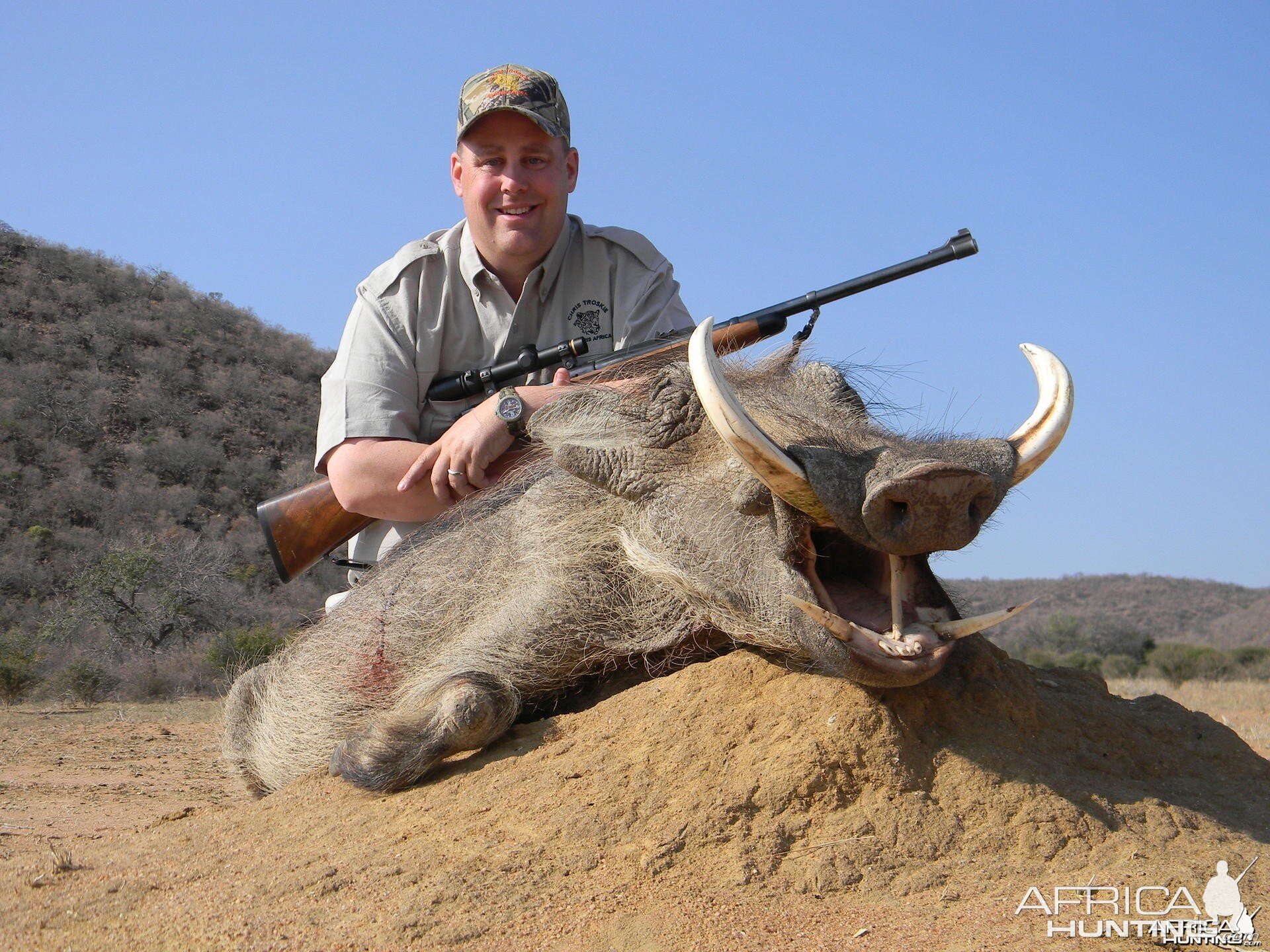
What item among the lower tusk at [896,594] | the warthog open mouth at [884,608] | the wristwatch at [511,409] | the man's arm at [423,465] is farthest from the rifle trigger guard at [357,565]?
the lower tusk at [896,594]

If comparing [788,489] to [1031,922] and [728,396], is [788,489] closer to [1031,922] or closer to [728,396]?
[728,396]

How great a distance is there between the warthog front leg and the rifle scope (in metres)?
1.58

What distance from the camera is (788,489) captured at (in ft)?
9.09

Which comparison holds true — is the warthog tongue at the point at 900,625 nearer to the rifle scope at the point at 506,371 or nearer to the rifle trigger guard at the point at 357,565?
the rifle scope at the point at 506,371

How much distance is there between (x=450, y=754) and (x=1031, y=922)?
5.52 ft

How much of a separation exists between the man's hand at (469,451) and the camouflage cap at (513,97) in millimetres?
1093

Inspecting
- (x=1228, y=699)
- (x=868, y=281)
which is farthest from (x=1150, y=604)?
(x=868, y=281)

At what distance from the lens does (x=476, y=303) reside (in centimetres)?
492

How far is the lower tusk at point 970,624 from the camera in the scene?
2.62 metres

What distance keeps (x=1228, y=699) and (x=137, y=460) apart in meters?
18.8

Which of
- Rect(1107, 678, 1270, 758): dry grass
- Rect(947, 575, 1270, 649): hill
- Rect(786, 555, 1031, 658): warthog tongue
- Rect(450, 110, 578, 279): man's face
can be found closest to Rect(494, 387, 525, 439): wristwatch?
Rect(450, 110, 578, 279): man's face

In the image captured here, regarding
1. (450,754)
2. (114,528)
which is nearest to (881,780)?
(450,754)

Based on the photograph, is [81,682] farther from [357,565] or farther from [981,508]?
[981,508]

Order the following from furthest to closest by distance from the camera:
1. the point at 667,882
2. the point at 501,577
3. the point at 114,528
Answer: the point at 114,528 → the point at 501,577 → the point at 667,882
